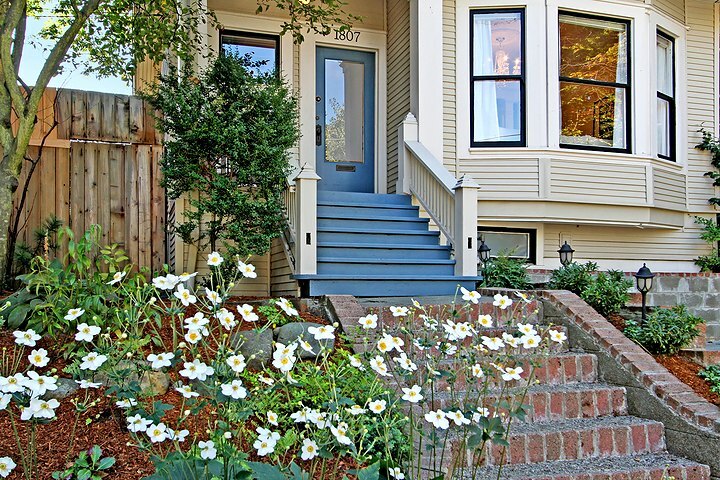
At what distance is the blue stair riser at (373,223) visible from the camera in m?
6.51

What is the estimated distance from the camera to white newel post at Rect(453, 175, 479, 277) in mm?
5922

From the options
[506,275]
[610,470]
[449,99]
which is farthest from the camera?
[449,99]

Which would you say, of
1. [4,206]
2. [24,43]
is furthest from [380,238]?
[24,43]

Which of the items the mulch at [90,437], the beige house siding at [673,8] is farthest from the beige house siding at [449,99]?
the mulch at [90,437]

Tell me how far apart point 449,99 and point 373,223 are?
1.96m

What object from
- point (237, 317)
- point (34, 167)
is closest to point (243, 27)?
point (34, 167)

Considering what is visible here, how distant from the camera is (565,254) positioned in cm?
740

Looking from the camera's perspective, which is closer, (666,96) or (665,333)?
(665,333)

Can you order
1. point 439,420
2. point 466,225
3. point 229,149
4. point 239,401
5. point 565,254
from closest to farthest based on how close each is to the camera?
1. point 239,401
2. point 439,420
3. point 229,149
4. point 466,225
5. point 565,254

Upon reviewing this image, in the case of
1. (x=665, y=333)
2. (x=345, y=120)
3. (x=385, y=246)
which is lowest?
(x=665, y=333)

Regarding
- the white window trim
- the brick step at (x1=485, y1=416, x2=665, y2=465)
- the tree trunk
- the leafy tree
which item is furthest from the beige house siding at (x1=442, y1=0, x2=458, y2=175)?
the tree trunk

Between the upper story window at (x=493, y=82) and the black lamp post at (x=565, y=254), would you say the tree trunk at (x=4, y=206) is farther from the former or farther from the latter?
the black lamp post at (x=565, y=254)

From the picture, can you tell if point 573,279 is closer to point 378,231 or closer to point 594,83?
point 378,231

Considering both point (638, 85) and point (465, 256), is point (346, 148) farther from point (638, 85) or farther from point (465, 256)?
point (638, 85)
